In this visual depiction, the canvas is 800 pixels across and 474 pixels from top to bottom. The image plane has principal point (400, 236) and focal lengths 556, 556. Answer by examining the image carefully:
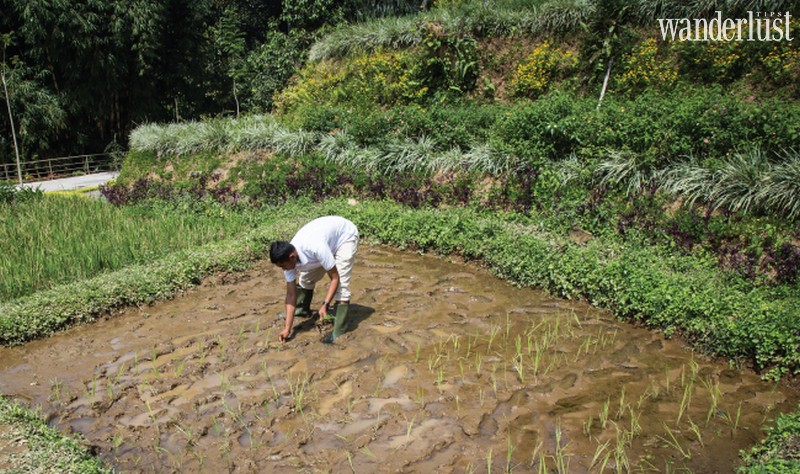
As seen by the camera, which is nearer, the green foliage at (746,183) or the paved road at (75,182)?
the green foliage at (746,183)

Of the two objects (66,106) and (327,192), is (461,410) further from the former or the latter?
(66,106)

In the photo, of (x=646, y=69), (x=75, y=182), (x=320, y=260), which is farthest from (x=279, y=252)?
(x=75, y=182)

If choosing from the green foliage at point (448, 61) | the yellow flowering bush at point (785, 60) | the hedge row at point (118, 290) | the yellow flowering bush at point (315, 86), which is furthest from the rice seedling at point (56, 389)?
the yellow flowering bush at point (785, 60)

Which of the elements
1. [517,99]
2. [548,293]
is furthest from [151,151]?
[548,293]

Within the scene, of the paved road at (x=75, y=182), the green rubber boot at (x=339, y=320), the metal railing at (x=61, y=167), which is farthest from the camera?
the metal railing at (x=61, y=167)

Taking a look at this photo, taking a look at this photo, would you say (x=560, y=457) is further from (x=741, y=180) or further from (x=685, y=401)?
(x=741, y=180)

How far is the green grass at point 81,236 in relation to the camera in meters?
6.82

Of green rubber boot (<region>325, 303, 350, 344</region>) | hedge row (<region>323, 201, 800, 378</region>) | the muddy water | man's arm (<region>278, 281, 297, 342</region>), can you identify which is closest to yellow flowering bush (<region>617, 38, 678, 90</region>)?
hedge row (<region>323, 201, 800, 378</region>)

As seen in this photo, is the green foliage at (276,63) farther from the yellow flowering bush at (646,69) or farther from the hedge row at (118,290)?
the hedge row at (118,290)

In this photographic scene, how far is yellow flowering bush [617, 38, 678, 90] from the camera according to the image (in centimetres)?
1018

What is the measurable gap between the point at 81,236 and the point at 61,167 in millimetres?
16532

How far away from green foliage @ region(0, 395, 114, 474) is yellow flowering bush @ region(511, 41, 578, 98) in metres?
10.4

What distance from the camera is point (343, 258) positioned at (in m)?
5.23

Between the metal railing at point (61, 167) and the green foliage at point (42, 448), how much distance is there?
1883 centimetres
